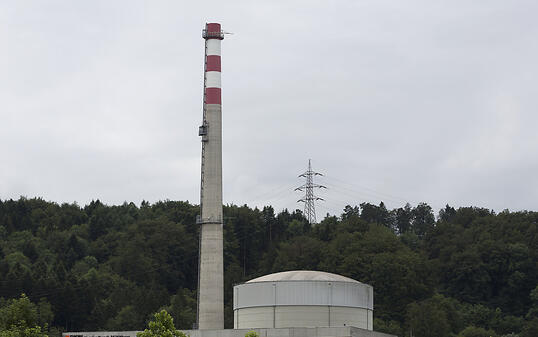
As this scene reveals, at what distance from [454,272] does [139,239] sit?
183ft

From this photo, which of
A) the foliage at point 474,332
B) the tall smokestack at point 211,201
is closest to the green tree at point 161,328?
the tall smokestack at point 211,201

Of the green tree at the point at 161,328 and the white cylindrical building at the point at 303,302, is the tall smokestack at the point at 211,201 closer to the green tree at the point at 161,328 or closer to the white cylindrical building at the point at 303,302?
the white cylindrical building at the point at 303,302

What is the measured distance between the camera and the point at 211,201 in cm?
11331

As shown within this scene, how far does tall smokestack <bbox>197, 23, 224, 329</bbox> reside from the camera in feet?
367

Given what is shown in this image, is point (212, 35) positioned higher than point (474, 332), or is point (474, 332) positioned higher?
point (212, 35)

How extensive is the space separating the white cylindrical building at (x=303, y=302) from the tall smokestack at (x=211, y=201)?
1412 centimetres

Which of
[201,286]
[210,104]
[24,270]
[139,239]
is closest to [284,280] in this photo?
[201,286]

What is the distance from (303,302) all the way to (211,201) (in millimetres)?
22415

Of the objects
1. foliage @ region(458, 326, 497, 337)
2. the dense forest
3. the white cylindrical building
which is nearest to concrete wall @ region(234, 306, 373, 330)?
the white cylindrical building

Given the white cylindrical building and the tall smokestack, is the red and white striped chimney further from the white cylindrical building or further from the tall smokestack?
the white cylindrical building

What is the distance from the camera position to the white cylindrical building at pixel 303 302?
9456 centimetres

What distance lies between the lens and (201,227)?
11288 centimetres

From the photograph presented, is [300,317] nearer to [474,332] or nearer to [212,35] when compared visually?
[212,35]

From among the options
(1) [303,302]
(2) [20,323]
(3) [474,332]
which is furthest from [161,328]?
(3) [474,332]
